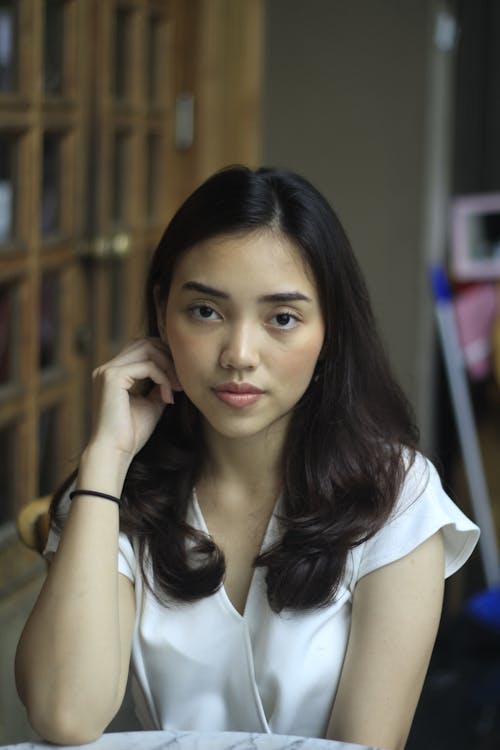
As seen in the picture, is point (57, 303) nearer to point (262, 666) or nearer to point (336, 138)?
point (262, 666)

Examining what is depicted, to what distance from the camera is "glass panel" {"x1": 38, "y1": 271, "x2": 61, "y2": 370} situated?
2562 mm

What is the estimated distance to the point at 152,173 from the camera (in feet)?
10.2

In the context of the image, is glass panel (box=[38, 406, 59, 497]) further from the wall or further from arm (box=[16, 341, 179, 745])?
Answer: the wall

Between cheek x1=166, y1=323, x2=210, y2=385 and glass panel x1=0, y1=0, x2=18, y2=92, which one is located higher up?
glass panel x1=0, y1=0, x2=18, y2=92

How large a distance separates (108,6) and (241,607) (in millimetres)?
1623

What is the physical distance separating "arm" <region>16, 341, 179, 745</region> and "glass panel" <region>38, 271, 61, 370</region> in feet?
3.56

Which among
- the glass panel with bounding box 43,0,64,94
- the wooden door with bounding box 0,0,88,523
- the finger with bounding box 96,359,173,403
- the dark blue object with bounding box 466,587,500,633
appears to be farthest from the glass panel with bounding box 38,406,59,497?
the dark blue object with bounding box 466,587,500,633

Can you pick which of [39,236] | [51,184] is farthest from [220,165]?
[39,236]

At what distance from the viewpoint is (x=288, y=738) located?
1273 mm

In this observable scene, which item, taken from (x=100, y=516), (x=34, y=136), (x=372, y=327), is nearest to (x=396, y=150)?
(x=34, y=136)

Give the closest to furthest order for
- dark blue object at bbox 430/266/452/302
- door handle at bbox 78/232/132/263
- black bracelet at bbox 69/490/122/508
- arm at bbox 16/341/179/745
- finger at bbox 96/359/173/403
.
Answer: arm at bbox 16/341/179/745, black bracelet at bbox 69/490/122/508, finger at bbox 96/359/173/403, door handle at bbox 78/232/132/263, dark blue object at bbox 430/266/452/302

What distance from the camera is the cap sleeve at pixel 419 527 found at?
4.90ft

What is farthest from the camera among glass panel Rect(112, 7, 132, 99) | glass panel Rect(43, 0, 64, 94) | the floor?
the floor

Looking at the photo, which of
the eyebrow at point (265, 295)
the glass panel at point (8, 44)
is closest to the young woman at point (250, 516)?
the eyebrow at point (265, 295)
